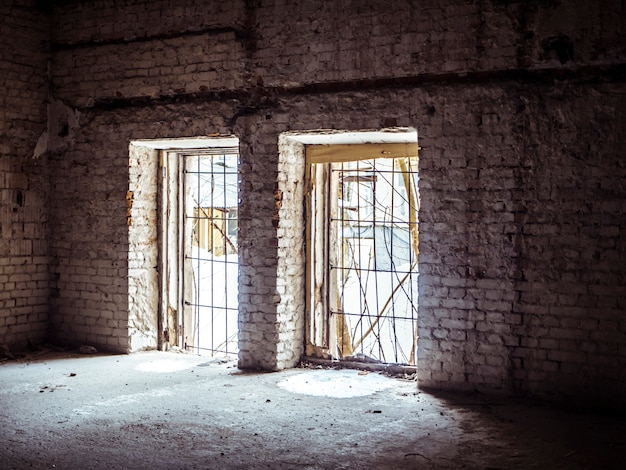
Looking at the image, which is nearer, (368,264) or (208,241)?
(368,264)

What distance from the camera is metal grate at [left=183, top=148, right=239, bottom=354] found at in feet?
21.3

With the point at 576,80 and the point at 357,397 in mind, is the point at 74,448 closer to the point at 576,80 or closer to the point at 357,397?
the point at 357,397

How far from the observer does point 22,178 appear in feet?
20.8

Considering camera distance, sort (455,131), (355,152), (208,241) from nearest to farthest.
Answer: (455,131) → (355,152) → (208,241)

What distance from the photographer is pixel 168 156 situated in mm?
6562

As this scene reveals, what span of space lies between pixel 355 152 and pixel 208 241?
6.51 ft

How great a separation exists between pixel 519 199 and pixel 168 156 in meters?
3.52

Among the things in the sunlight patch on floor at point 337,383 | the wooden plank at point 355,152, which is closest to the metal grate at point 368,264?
the wooden plank at point 355,152

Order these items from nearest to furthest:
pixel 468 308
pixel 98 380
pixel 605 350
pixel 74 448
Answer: pixel 74 448
pixel 605 350
pixel 468 308
pixel 98 380

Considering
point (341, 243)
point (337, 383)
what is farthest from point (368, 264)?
point (337, 383)

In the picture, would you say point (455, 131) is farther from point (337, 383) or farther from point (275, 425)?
point (275, 425)

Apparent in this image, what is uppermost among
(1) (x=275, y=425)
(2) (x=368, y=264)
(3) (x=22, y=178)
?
(3) (x=22, y=178)

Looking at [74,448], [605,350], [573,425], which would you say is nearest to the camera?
[74,448]

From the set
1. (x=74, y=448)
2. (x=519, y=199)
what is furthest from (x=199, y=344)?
Result: (x=519, y=199)
